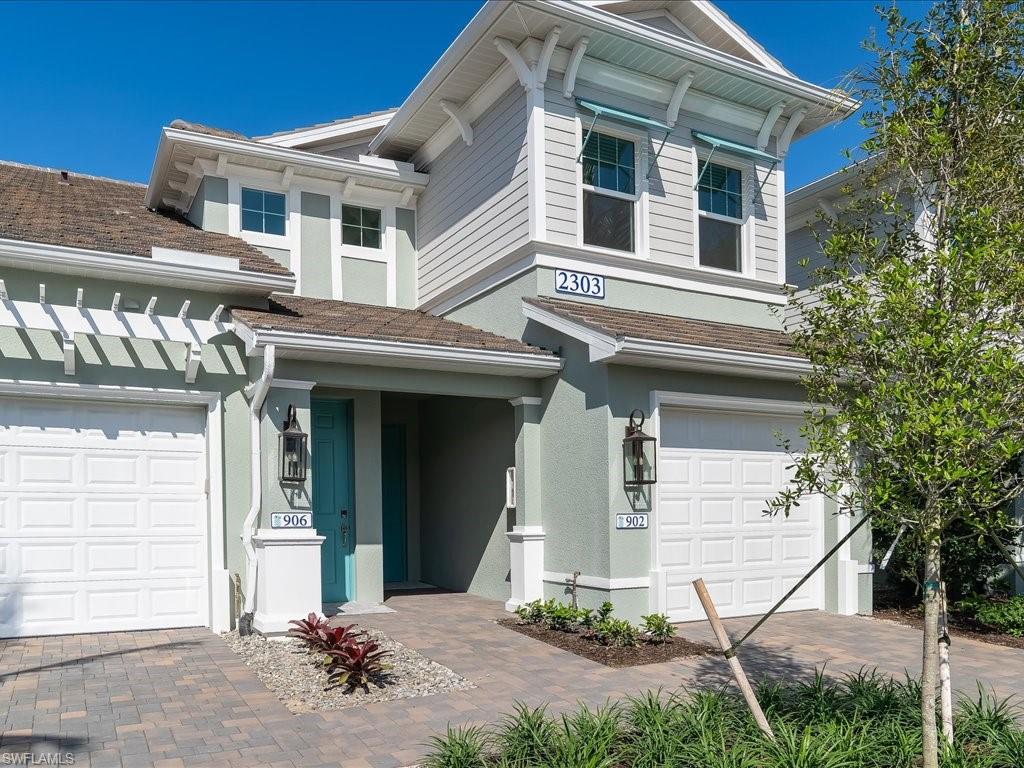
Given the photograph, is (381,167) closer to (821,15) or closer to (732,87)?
(732,87)

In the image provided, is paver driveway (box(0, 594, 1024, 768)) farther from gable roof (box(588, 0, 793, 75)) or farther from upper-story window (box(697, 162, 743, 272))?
gable roof (box(588, 0, 793, 75))

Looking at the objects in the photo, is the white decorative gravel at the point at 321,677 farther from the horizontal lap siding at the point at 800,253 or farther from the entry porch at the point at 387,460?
the horizontal lap siding at the point at 800,253

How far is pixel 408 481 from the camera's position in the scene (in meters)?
11.9

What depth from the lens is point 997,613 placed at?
8.91 meters

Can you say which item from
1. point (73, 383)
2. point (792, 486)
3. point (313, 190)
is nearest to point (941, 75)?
point (792, 486)

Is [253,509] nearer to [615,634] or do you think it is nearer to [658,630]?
[615,634]

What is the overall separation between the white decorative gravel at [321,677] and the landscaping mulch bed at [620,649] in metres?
1.37

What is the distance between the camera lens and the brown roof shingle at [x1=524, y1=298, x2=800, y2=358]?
27.8ft

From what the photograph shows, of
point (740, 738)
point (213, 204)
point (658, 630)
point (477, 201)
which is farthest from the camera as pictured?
point (477, 201)

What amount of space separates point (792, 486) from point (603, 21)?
19.1 feet

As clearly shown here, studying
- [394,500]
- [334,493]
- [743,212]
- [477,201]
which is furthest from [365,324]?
[743,212]

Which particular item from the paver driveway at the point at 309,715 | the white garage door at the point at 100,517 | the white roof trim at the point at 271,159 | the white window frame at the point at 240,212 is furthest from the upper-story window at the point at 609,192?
the white garage door at the point at 100,517

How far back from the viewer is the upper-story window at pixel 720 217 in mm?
10719

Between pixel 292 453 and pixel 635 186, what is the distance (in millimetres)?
5330
